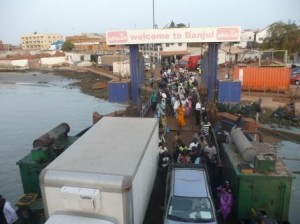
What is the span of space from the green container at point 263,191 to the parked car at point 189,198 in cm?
107

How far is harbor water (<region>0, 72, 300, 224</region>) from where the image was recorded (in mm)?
16250

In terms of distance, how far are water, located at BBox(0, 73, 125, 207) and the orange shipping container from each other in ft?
51.4

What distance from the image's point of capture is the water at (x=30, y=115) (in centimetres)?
1845

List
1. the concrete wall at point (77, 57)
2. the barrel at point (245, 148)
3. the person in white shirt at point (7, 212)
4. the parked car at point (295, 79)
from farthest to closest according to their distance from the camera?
the concrete wall at point (77, 57) < the parked car at point (295, 79) < the barrel at point (245, 148) < the person in white shirt at point (7, 212)

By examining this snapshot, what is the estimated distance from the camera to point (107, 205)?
612 cm

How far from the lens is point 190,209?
24.6 ft

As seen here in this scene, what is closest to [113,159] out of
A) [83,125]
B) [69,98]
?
[83,125]

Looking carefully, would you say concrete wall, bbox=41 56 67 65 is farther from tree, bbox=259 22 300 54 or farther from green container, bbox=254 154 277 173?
green container, bbox=254 154 277 173

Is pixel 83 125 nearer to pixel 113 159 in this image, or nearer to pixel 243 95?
pixel 243 95

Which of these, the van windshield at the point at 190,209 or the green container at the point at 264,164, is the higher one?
the green container at the point at 264,164

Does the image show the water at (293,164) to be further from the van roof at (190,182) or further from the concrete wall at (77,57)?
the concrete wall at (77,57)

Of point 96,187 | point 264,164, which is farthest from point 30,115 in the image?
point 264,164

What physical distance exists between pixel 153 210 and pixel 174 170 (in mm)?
1518

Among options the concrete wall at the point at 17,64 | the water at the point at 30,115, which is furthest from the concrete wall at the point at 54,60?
the water at the point at 30,115
